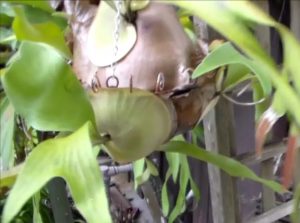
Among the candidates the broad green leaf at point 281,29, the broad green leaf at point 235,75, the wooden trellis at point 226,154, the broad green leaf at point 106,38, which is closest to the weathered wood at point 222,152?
the wooden trellis at point 226,154

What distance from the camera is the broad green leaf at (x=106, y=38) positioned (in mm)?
453

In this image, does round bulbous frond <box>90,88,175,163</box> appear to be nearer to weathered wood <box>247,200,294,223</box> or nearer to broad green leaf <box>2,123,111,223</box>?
broad green leaf <box>2,123,111,223</box>

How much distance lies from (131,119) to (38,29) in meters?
0.10

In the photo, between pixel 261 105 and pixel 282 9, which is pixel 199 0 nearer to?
pixel 261 105

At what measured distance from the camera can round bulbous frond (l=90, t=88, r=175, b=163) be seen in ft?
1.39

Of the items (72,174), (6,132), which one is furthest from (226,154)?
(72,174)

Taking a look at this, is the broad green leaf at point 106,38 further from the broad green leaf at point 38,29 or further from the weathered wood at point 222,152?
the weathered wood at point 222,152

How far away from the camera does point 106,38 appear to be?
0.46 meters

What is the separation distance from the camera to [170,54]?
46 centimetres

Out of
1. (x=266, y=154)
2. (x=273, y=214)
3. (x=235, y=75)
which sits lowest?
(x=273, y=214)

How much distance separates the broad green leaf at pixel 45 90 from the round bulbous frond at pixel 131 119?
0.02m

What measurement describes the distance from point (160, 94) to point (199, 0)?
0.41 feet

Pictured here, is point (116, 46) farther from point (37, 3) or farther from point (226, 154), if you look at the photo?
point (226, 154)

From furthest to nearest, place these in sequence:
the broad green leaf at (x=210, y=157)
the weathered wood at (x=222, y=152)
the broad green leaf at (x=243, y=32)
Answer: the weathered wood at (x=222, y=152)
the broad green leaf at (x=210, y=157)
the broad green leaf at (x=243, y=32)
